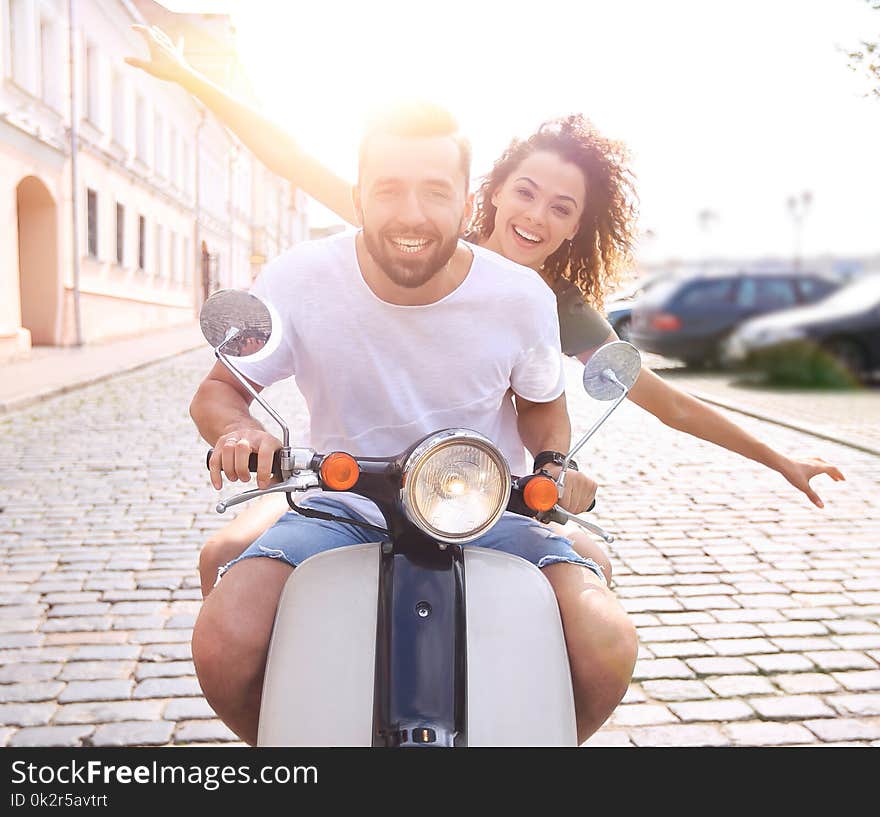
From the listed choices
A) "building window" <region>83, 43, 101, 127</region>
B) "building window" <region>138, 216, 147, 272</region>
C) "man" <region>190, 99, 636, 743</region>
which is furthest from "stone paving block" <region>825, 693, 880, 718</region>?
"building window" <region>138, 216, 147, 272</region>

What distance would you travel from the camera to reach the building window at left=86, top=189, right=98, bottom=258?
68.8 ft

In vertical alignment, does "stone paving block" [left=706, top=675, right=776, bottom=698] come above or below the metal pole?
above

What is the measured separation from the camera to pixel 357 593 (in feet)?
5.36

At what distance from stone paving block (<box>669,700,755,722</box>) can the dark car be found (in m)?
1.68

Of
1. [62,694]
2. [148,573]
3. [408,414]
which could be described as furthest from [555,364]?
[148,573]

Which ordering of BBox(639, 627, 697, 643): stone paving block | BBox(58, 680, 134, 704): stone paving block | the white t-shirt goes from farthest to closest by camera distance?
BBox(639, 627, 697, 643): stone paving block
BBox(58, 680, 134, 704): stone paving block
the white t-shirt

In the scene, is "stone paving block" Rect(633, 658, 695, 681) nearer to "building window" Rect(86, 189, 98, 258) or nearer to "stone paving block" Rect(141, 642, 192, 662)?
"stone paving block" Rect(141, 642, 192, 662)

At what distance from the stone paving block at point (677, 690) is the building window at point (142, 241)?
2359cm

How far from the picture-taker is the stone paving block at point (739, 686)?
323 centimetres

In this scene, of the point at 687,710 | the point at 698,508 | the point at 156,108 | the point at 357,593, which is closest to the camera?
the point at 357,593

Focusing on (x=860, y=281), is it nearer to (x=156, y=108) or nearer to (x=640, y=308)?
(x=640, y=308)

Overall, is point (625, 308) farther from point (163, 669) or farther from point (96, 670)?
point (96, 670)

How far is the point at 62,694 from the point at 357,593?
1.92m

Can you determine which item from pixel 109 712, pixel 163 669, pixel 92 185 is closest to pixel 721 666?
pixel 163 669
